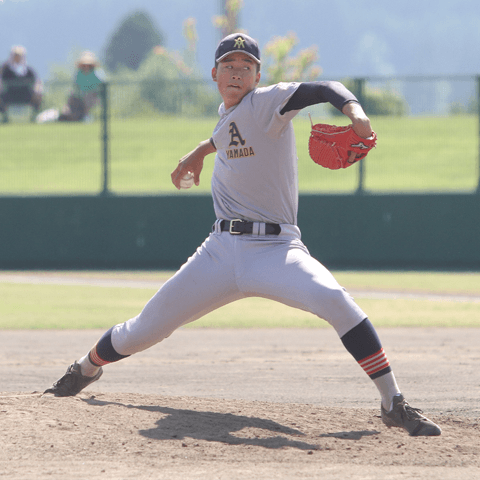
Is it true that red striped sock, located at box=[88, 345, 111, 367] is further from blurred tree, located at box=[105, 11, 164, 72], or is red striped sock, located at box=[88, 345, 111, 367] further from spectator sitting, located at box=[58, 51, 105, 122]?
blurred tree, located at box=[105, 11, 164, 72]

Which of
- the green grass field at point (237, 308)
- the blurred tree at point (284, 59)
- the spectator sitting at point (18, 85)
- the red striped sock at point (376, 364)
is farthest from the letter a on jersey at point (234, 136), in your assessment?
the blurred tree at point (284, 59)

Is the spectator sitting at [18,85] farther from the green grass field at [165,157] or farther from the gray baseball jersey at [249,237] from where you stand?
the gray baseball jersey at [249,237]

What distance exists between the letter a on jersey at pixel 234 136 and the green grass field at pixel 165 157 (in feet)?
39.9

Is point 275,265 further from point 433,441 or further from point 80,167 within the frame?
point 80,167

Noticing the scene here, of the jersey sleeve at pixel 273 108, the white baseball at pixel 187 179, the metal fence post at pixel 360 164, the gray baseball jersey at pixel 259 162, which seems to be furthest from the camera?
the metal fence post at pixel 360 164

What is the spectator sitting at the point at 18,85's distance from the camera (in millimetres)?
17469

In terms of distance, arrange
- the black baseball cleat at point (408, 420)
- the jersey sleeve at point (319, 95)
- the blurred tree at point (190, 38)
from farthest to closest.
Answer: the blurred tree at point (190, 38), the black baseball cleat at point (408, 420), the jersey sleeve at point (319, 95)

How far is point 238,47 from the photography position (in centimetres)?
493

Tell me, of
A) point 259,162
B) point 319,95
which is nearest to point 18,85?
point 259,162

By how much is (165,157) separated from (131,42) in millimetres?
121740

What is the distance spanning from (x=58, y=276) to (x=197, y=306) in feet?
33.2

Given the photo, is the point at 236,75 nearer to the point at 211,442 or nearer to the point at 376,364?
the point at 376,364

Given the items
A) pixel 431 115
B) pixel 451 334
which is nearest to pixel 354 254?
pixel 451 334

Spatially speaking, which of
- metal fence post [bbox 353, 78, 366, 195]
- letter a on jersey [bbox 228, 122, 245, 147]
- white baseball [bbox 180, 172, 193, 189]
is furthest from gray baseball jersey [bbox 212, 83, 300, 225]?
metal fence post [bbox 353, 78, 366, 195]
